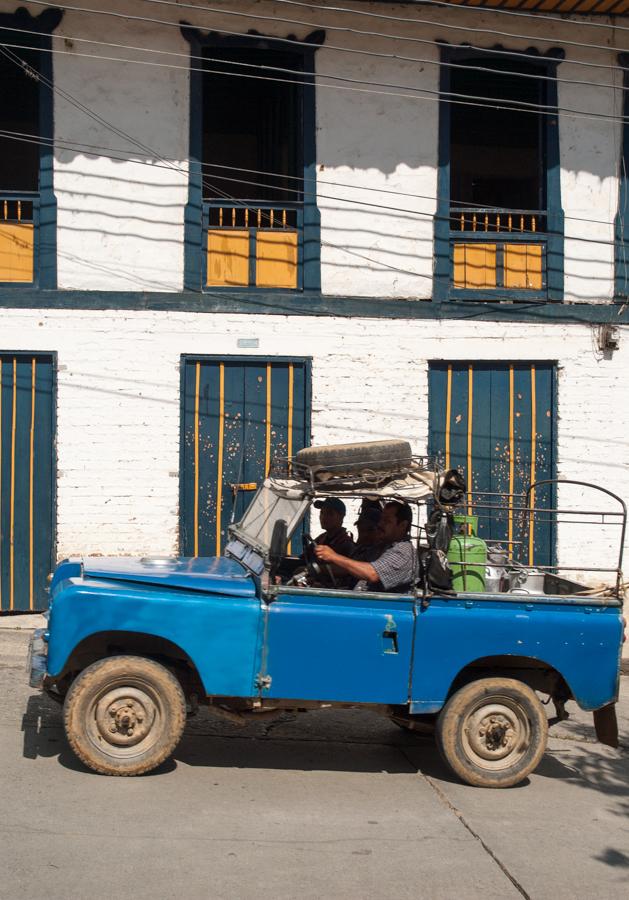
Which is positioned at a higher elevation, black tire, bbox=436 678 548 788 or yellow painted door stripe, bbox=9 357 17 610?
yellow painted door stripe, bbox=9 357 17 610

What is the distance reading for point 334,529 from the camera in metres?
8.01

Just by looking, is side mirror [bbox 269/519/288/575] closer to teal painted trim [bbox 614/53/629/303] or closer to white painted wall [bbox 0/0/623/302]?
white painted wall [bbox 0/0/623/302]

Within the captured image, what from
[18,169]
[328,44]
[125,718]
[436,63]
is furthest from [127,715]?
[18,169]

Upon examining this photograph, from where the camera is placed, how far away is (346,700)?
6.65 meters

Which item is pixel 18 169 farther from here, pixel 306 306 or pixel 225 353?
Result: pixel 306 306

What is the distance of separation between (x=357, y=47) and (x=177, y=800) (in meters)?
9.56

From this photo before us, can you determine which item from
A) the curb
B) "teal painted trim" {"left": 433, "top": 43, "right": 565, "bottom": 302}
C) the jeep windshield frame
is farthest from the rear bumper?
"teal painted trim" {"left": 433, "top": 43, "right": 565, "bottom": 302}

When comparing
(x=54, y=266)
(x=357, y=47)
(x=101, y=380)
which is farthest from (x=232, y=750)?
(x=357, y=47)

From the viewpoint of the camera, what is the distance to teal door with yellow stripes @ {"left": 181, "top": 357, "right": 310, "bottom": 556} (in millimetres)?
12555

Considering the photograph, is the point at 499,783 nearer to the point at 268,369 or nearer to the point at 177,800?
the point at 177,800

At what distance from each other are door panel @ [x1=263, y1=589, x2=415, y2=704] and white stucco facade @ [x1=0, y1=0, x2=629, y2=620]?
6.09 metres

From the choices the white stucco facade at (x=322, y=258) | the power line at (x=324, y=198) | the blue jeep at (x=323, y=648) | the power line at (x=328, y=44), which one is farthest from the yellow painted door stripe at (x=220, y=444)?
the blue jeep at (x=323, y=648)

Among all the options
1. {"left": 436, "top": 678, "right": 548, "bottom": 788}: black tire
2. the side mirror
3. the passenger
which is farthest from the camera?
the passenger

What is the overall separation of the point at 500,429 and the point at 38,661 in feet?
25.1
